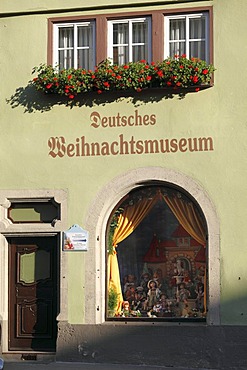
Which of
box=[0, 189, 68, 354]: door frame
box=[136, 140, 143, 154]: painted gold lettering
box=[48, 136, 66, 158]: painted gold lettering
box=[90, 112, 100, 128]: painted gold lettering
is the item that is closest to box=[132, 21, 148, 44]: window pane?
box=[90, 112, 100, 128]: painted gold lettering

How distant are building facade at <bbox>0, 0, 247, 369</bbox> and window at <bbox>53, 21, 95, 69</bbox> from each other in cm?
2

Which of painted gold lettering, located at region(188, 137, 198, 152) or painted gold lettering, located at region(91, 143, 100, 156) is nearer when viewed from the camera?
painted gold lettering, located at region(188, 137, 198, 152)

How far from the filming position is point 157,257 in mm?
15391

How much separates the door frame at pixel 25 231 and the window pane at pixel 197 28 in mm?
3323

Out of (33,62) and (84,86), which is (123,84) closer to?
(84,86)

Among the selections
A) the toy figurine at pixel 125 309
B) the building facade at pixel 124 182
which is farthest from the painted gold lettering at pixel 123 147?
the toy figurine at pixel 125 309

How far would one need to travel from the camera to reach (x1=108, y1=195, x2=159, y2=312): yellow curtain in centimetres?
1546

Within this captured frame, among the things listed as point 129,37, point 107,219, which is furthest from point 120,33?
point 107,219

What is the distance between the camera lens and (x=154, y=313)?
15.2m

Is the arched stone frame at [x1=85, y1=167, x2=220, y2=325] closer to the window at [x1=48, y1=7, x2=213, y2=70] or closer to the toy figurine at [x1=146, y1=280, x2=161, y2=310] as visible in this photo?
the toy figurine at [x1=146, y1=280, x2=161, y2=310]

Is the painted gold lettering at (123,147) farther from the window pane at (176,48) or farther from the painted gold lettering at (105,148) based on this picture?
the window pane at (176,48)

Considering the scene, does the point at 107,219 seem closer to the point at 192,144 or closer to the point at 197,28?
the point at 192,144

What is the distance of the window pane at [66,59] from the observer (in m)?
15.6

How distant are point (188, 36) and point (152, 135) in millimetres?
1714
